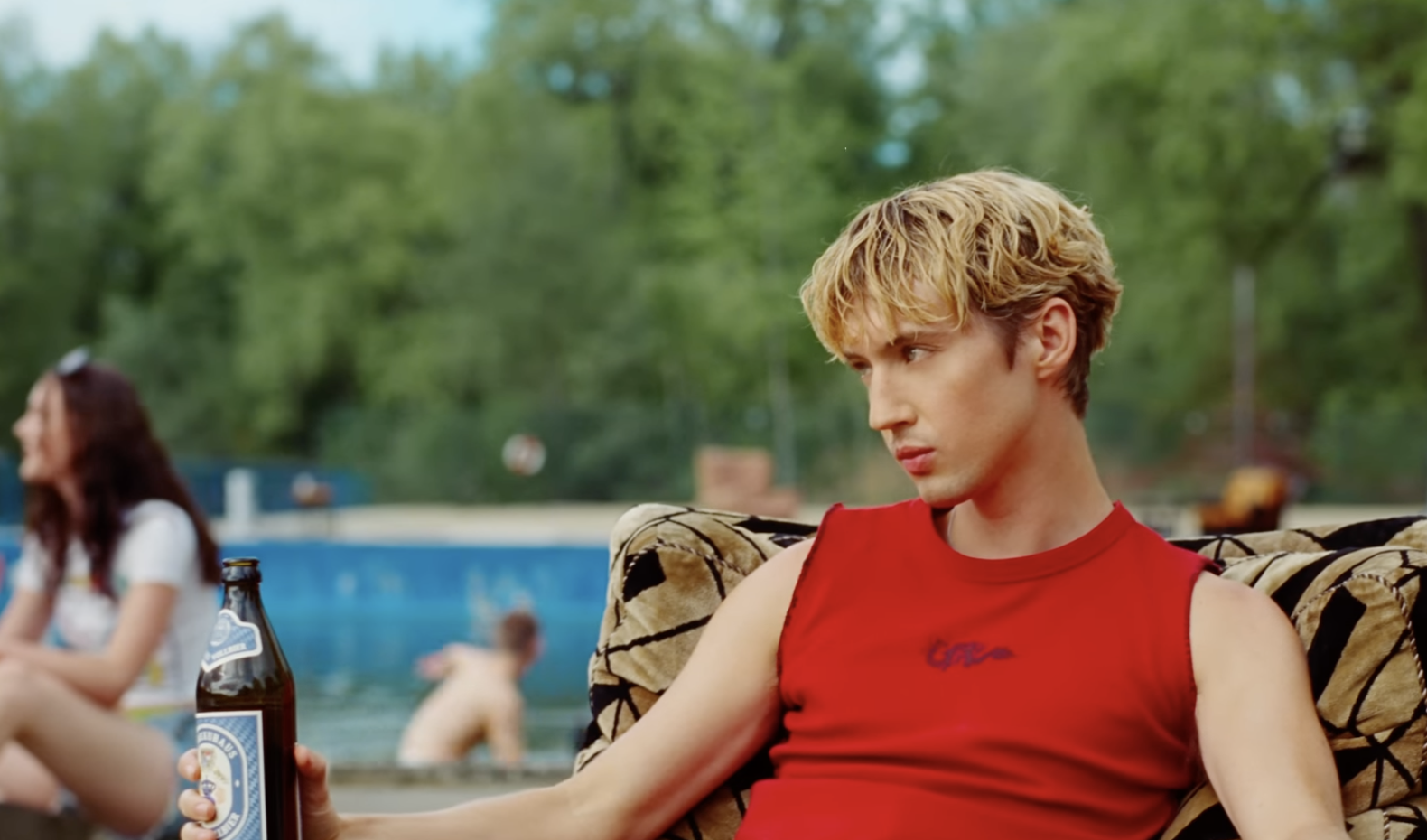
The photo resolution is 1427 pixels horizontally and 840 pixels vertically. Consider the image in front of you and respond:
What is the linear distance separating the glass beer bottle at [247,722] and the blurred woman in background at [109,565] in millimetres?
1813

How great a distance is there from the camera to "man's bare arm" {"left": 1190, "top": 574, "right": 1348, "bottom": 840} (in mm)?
1527

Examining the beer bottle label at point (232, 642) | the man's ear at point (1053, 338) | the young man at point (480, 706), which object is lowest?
the young man at point (480, 706)

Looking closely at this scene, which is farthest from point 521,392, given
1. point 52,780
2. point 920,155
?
point 52,780

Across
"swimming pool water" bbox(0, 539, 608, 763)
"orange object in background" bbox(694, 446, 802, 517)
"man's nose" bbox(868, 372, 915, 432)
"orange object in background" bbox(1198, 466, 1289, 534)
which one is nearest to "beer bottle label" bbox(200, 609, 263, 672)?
"man's nose" bbox(868, 372, 915, 432)

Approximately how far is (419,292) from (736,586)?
113ft

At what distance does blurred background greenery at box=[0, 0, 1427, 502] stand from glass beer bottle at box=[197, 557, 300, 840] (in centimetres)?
2282

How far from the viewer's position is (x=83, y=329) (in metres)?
38.2

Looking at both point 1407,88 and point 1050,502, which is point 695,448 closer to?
point 1407,88

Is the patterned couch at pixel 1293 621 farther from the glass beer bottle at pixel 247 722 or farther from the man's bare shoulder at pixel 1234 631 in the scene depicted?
the glass beer bottle at pixel 247 722

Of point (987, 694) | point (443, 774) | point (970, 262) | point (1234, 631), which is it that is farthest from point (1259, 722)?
point (443, 774)

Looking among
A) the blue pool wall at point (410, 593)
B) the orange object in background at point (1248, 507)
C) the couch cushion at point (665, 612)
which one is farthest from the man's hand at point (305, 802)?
the blue pool wall at point (410, 593)

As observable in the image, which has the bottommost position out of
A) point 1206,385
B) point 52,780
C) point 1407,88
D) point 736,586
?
point 1206,385

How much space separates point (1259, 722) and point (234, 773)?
0.95 meters

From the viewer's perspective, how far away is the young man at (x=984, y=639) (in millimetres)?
1645
